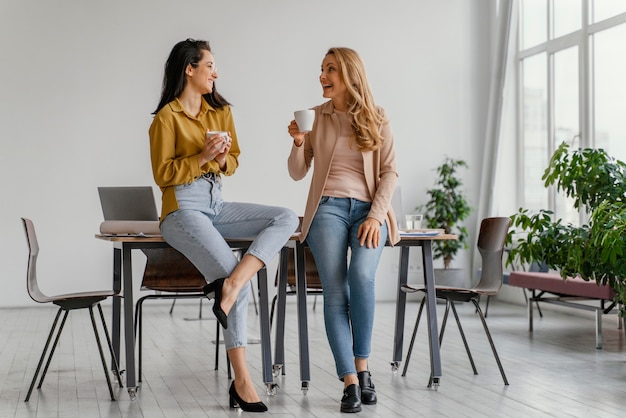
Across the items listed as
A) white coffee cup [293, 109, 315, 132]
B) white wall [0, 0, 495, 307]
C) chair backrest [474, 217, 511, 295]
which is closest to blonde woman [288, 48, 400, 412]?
white coffee cup [293, 109, 315, 132]

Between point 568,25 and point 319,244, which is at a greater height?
point 568,25

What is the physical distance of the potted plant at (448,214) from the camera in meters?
7.97

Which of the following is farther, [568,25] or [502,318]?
[568,25]

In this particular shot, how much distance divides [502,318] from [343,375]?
12.1 ft

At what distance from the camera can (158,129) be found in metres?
3.53

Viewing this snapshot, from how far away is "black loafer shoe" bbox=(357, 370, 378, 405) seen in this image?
3512 millimetres

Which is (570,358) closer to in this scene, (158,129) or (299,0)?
(158,129)

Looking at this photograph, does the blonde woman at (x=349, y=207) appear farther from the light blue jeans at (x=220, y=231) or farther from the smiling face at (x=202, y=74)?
the smiling face at (x=202, y=74)

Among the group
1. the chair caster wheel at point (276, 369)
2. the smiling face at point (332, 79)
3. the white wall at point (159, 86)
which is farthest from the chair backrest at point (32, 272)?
the white wall at point (159, 86)

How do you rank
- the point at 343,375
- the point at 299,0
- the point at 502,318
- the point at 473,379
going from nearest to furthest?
the point at 343,375 < the point at 473,379 < the point at 502,318 < the point at 299,0

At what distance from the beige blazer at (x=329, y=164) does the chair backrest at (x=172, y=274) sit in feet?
2.75

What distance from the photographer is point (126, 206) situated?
15.4ft

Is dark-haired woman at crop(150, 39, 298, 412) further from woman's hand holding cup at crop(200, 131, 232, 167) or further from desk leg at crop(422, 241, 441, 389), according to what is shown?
desk leg at crop(422, 241, 441, 389)

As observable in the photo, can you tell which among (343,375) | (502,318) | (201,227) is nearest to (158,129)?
(201,227)
